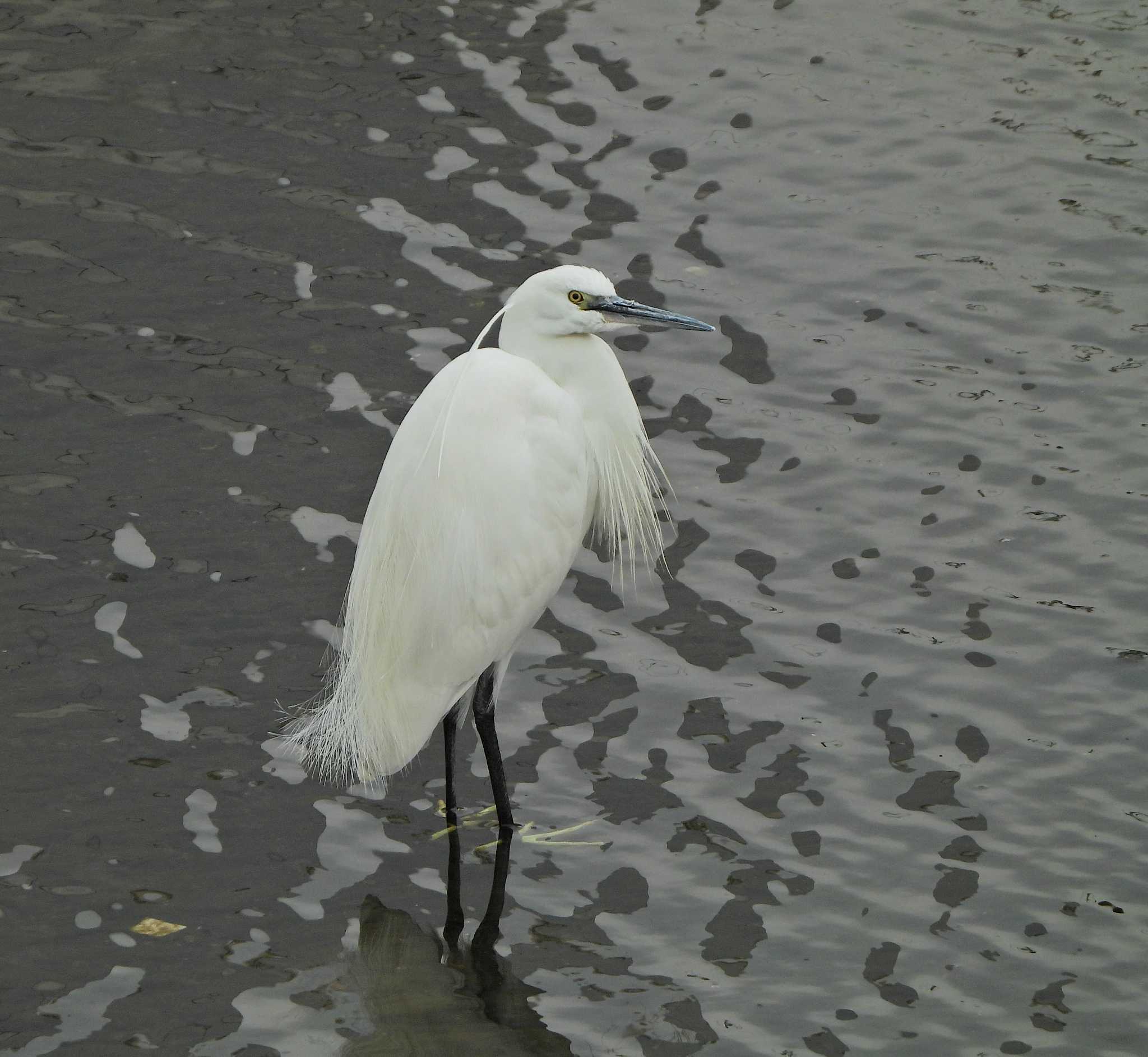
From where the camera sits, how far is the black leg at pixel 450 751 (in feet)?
17.5

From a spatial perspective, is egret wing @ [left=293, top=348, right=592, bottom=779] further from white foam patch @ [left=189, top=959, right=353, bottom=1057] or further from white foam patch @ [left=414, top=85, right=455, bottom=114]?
white foam patch @ [left=414, top=85, right=455, bottom=114]

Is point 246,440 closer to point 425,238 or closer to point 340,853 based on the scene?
point 425,238

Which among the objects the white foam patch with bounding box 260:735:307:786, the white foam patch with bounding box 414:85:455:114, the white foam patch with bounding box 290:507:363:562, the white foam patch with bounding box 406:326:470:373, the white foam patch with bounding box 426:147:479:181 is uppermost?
the white foam patch with bounding box 414:85:455:114

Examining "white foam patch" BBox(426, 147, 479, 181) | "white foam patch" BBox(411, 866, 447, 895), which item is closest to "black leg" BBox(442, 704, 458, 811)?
"white foam patch" BBox(411, 866, 447, 895)

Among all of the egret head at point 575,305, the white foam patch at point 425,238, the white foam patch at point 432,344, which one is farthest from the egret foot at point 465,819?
the white foam patch at point 425,238

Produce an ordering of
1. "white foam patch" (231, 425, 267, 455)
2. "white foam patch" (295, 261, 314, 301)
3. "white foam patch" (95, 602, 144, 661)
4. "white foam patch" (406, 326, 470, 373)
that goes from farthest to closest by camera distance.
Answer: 1. "white foam patch" (295, 261, 314, 301)
2. "white foam patch" (406, 326, 470, 373)
3. "white foam patch" (231, 425, 267, 455)
4. "white foam patch" (95, 602, 144, 661)

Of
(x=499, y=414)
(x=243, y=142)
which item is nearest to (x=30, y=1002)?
(x=499, y=414)

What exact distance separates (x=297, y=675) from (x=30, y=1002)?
1.69 meters

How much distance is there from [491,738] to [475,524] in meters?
0.74

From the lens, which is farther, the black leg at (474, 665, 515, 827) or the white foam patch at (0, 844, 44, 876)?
the black leg at (474, 665, 515, 827)

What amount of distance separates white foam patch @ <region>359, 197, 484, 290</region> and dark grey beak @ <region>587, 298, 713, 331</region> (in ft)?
9.72

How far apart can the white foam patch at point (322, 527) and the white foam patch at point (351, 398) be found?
0.67 meters

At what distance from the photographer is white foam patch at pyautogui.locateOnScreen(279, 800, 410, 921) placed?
5.02m

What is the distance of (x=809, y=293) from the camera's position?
8.25 m
